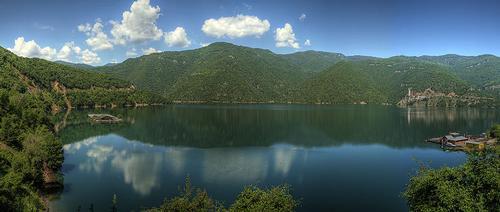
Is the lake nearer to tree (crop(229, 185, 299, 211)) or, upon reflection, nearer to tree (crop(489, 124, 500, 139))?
tree (crop(229, 185, 299, 211))

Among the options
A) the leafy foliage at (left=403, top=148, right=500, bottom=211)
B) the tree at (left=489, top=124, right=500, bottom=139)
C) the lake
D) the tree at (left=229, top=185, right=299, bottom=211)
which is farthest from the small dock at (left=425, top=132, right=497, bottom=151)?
the tree at (left=229, top=185, right=299, bottom=211)

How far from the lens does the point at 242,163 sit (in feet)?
223

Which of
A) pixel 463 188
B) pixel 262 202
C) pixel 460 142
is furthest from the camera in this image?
pixel 460 142

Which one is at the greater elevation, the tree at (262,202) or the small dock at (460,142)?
the tree at (262,202)

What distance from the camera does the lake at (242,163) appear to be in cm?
4803

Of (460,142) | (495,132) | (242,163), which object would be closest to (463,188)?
(242,163)

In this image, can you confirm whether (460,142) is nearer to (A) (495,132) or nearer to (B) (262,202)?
(A) (495,132)

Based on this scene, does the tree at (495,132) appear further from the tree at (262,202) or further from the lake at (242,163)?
the tree at (262,202)

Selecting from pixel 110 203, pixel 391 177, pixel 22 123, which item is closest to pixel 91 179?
pixel 110 203

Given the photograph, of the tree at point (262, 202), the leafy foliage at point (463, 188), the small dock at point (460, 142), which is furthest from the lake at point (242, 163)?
the leafy foliage at point (463, 188)

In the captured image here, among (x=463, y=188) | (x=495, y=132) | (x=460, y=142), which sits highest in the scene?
(x=463, y=188)

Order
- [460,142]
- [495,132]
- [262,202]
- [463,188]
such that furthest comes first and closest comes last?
[495,132], [460,142], [262,202], [463,188]

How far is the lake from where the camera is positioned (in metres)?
48.0

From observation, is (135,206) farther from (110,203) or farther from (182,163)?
(182,163)
